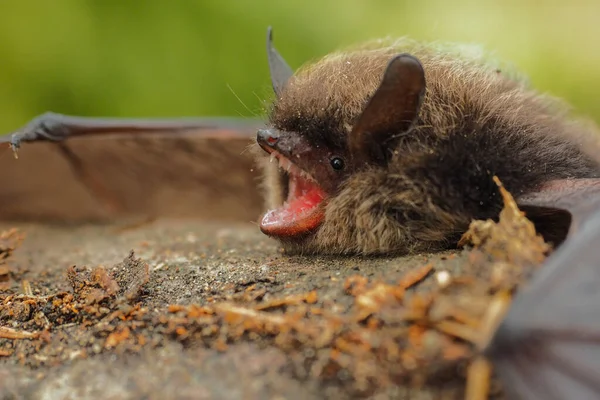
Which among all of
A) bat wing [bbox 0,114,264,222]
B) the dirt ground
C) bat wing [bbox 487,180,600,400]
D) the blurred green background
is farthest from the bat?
the blurred green background

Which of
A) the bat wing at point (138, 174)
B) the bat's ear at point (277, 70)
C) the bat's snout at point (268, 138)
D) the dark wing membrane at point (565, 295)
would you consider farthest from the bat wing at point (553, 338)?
the bat wing at point (138, 174)

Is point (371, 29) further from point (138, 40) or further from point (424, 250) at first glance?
point (424, 250)

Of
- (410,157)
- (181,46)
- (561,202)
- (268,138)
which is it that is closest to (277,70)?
(268,138)

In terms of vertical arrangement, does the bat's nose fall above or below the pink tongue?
above

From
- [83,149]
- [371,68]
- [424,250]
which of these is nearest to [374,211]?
[424,250]

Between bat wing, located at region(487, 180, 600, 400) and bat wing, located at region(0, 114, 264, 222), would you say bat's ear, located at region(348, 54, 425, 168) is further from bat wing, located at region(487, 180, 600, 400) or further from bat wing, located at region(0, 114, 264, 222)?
bat wing, located at region(0, 114, 264, 222)

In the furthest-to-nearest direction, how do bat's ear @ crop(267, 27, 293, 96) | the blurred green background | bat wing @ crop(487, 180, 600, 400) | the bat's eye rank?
the blurred green background → bat's ear @ crop(267, 27, 293, 96) → the bat's eye → bat wing @ crop(487, 180, 600, 400)

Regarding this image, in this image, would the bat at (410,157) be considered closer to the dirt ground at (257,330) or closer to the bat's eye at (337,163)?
the bat's eye at (337,163)
